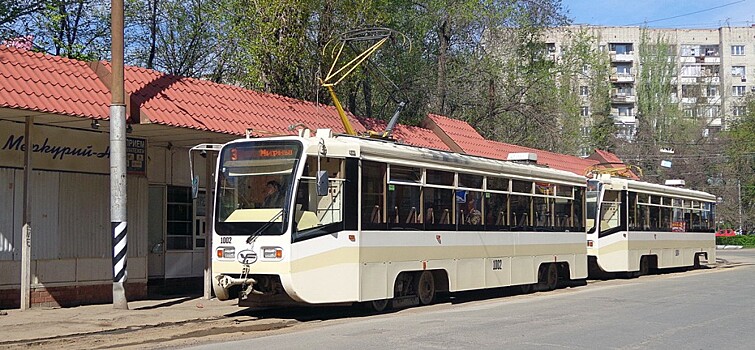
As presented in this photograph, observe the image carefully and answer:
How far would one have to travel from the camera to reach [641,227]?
27688 millimetres

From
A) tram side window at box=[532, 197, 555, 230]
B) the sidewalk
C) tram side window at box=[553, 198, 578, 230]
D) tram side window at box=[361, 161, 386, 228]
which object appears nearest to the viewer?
the sidewalk

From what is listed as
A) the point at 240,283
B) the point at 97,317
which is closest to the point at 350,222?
the point at 240,283

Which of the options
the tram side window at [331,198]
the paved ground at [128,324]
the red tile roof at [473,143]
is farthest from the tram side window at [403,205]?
the red tile roof at [473,143]

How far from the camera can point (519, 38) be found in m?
41.6

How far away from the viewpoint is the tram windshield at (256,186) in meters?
14.3

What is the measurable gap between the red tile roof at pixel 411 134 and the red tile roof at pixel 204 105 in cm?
383

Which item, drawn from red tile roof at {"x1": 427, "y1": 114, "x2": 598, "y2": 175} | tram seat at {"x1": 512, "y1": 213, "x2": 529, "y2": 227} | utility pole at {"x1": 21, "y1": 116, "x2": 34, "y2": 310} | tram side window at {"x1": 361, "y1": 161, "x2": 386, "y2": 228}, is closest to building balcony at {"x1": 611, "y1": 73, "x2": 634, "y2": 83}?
red tile roof at {"x1": 427, "y1": 114, "x2": 598, "y2": 175}

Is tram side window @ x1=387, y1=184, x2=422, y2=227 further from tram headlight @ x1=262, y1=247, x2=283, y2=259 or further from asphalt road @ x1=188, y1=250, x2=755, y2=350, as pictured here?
tram headlight @ x1=262, y1=247, x2=283, y2=259

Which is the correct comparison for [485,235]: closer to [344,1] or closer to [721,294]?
[721,294]

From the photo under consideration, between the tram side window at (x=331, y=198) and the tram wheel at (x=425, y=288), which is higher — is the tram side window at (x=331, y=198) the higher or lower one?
the higher one

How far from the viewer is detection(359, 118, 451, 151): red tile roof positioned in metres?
25.1

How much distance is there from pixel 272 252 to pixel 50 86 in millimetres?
4791

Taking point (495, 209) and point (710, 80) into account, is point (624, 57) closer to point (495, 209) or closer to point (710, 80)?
point (710, 80)

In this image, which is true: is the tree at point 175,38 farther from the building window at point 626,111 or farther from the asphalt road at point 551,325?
the building window at point 626,111
